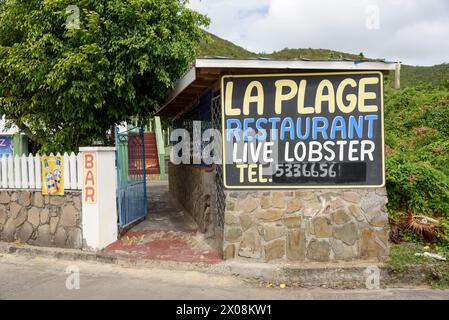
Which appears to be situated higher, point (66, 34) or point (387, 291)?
point (66, 34)

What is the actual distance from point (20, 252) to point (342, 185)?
18.3ft

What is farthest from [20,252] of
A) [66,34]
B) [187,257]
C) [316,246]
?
[316,246]

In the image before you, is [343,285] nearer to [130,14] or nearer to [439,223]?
[439,223]

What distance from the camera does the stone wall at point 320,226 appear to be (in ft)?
18.8

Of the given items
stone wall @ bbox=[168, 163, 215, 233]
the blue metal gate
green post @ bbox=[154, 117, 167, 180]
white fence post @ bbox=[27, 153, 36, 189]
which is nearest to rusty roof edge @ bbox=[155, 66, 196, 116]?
the blue metal gate

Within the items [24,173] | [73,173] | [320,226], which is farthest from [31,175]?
[320,226]

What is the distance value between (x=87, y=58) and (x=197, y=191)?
3269 millimetres

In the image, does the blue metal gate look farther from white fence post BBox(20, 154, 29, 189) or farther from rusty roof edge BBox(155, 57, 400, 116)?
rusty roof edge BBox(155, 57, 400, 116)

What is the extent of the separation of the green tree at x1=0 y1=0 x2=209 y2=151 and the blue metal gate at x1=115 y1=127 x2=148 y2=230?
1.92 feet

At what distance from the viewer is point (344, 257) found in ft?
18.8

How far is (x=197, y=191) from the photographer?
8.03m

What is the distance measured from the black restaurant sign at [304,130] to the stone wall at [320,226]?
0.58 ft
